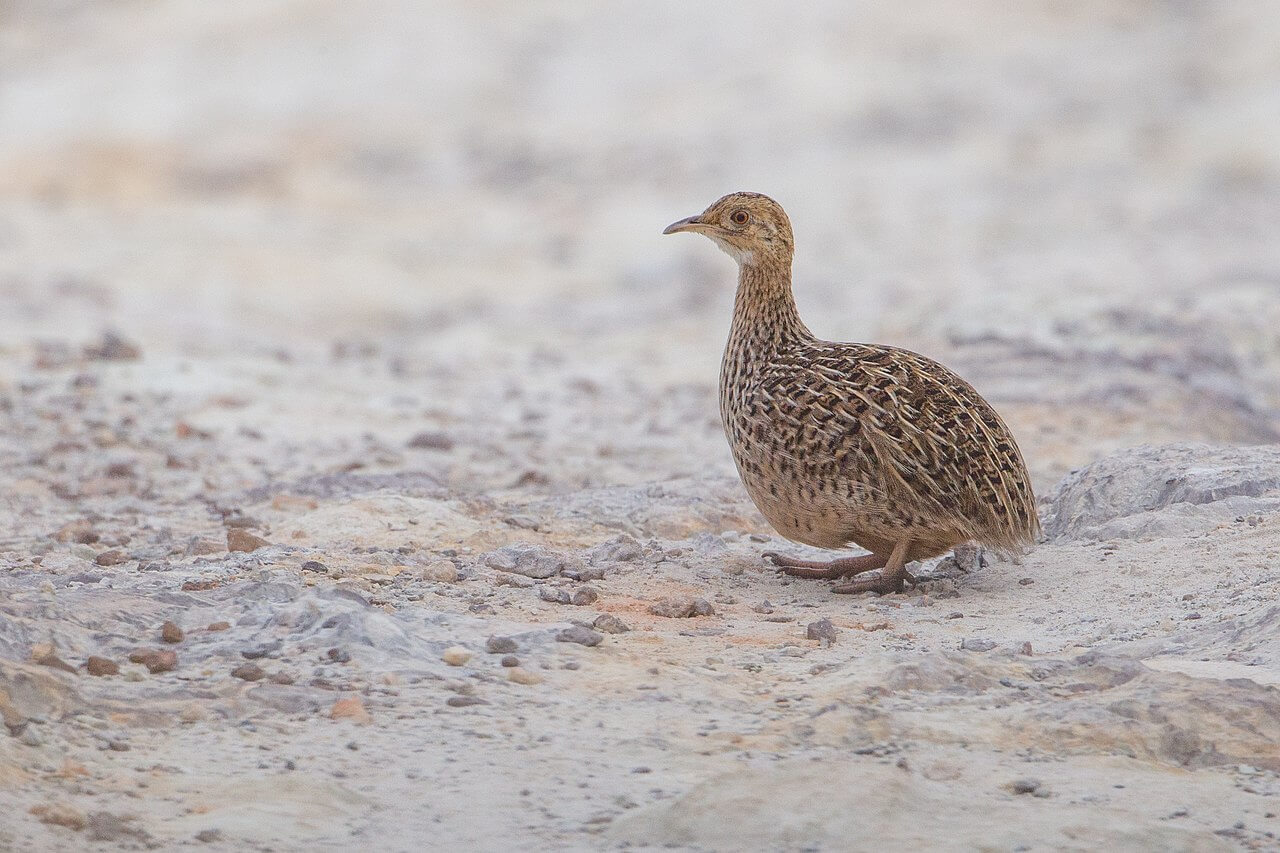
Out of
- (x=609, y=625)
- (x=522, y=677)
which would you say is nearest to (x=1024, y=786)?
(x=522, y=677)

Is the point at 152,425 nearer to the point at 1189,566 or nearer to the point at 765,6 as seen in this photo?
the point at 1189,566

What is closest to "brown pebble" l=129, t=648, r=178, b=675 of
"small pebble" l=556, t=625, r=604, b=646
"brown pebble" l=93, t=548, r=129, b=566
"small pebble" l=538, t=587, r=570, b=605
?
"small pebble" l=556, t=625, r=604, b=646

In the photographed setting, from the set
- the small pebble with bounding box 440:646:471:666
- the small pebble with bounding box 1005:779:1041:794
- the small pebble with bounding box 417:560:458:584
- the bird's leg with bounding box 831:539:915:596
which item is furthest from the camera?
the bird's leg with bounding box 831:539:915:596

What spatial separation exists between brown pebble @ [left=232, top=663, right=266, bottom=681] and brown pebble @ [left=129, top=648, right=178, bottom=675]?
0.18 meters

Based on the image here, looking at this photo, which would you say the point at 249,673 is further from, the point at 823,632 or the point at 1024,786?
the point at 1024,786

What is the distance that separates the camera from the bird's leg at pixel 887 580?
19.5ft

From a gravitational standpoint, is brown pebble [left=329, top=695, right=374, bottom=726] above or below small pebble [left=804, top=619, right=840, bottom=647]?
below

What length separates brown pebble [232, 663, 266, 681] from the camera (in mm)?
4434

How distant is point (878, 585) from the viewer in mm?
5953

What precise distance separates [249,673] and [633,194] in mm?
13934

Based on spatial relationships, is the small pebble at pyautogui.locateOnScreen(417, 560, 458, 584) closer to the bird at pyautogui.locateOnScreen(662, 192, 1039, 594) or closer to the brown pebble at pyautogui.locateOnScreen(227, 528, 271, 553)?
the brown pebble at pyautogui.locateOnScreen(227, 528, 271, 553)

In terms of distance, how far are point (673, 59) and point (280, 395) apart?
11.5 metres

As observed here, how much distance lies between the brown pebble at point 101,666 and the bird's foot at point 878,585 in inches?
102

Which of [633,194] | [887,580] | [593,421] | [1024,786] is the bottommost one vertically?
[1024,786]
